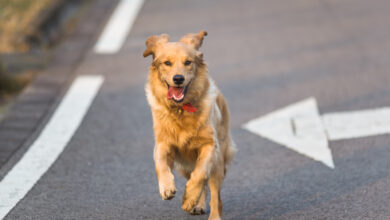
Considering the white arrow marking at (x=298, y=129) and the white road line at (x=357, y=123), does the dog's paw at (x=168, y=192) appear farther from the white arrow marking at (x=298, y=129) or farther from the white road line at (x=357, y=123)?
the white road line at (x=357, y=123)

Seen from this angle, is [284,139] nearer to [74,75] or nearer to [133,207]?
[133,207]

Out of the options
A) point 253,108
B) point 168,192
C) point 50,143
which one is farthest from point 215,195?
point 253,108

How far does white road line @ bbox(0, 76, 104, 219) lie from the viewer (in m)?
7.05

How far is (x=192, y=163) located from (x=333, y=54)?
5.86 metres

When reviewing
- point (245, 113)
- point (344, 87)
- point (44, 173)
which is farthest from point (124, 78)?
point (44, 173)

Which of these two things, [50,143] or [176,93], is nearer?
[176,93]

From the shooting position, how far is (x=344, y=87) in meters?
10.3

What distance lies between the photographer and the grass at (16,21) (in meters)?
12.3

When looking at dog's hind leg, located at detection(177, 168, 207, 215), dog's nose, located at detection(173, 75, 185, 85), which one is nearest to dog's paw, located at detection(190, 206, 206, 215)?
dog's hind leg, located at detection(177, 168, 207, 215)

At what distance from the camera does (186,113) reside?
6445mm

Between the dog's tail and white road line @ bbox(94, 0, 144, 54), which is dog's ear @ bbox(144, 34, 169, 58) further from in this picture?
white road line @ bbox(94, 0, 144, 54)

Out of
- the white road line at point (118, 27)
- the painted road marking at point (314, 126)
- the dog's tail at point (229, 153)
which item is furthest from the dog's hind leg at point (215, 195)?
the white road line at point (118, 27)

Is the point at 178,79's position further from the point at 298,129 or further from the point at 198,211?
the point at 298,129

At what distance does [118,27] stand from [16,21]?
175 centimetres
